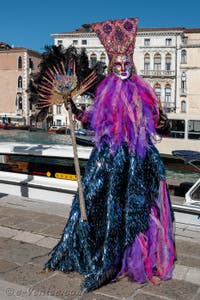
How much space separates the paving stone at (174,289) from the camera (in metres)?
3.44

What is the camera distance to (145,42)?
5597 cm

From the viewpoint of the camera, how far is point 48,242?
185 inches

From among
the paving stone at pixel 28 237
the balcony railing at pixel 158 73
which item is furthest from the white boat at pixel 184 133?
the balcony railing at pixel 158 73

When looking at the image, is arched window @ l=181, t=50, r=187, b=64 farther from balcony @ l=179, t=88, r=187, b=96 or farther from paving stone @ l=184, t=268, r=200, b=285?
paving stone @ l=184, t=268, r=200, b=285

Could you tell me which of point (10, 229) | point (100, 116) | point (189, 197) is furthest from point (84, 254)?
point (189, 197)

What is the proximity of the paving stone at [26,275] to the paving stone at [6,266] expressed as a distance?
5 centimetres

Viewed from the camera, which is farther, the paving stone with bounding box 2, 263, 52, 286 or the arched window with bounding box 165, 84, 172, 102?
the arched window with bounding box 165, 84, 172, 102

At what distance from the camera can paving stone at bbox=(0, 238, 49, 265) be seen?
4.18 m

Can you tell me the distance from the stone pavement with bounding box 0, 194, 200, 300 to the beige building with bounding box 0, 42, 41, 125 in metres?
59.3

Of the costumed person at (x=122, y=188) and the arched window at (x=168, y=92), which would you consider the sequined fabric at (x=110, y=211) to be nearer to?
the costumed person at (x=122, y=188)

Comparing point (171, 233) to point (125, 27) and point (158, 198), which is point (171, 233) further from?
point (125, 27)

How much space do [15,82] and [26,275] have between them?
63.9 metres

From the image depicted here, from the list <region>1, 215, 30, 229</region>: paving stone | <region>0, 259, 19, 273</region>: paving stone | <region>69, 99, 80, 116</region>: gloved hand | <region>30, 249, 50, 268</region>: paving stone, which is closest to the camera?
<region>69, 99, 80, 116</region>: gloved hand

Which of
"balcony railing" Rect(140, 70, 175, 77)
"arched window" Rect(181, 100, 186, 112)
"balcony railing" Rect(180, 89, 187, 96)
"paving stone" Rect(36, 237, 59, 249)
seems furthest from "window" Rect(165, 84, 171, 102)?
"paving stone" Rect(36, 237, 59, 249)
